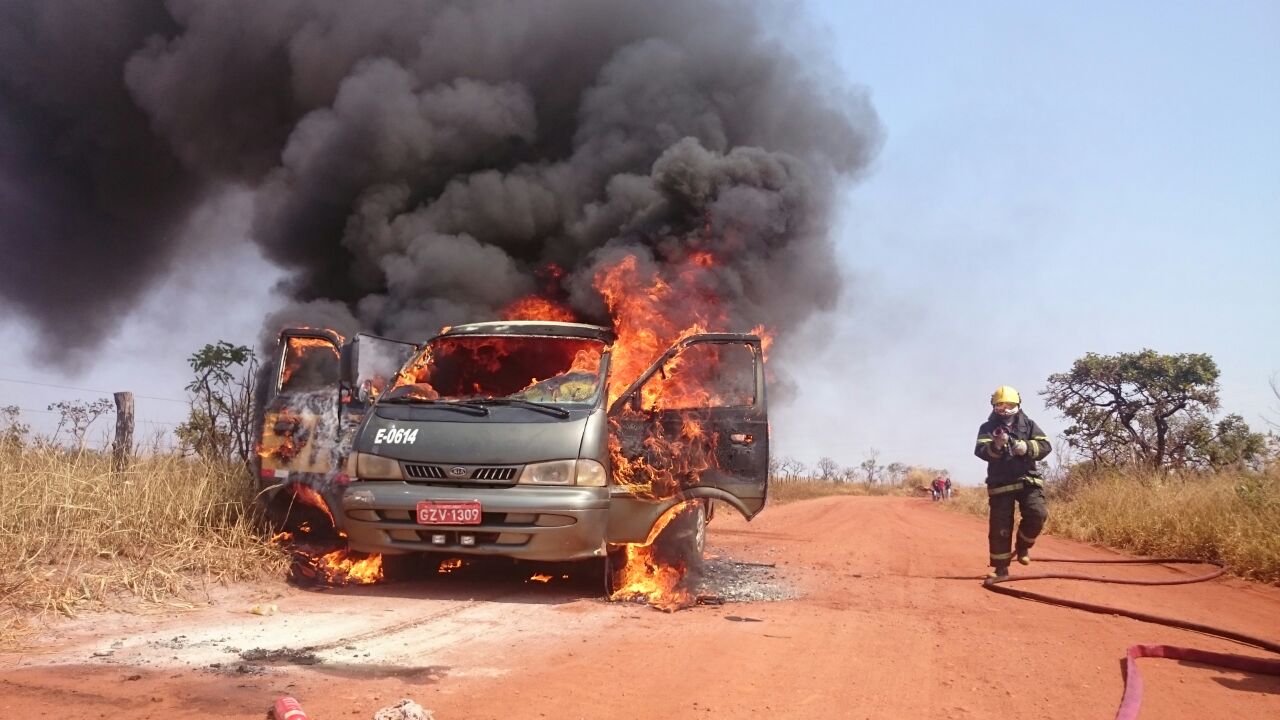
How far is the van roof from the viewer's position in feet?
22.3

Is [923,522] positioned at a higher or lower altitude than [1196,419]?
lower

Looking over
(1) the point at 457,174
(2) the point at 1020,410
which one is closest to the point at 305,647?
(2) the point at 1020,410

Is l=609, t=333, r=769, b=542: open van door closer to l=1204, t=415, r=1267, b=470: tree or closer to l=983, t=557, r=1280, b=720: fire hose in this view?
l=983, t=557, r=1280, b=720: fire hose

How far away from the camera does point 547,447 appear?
5637mm

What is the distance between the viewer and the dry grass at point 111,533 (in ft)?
16.0

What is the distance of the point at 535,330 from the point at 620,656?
3.24 m

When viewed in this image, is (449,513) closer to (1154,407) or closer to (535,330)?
(535,330)

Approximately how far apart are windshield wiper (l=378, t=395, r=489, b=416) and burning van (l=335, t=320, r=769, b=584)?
1 cm

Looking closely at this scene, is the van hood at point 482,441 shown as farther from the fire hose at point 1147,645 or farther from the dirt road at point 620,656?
the fire hose at point 1147,645

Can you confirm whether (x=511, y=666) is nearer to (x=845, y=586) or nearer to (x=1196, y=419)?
(x=845, y=586)

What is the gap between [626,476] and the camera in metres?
6.00

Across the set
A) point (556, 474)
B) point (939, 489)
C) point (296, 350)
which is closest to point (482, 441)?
point (556, 474)

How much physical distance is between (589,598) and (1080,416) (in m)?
21.2

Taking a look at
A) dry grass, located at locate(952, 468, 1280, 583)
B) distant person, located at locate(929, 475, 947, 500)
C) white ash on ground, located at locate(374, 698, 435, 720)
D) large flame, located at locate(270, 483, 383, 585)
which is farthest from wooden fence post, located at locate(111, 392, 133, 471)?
distant person, located at locate(929, 475, 947, 500)
